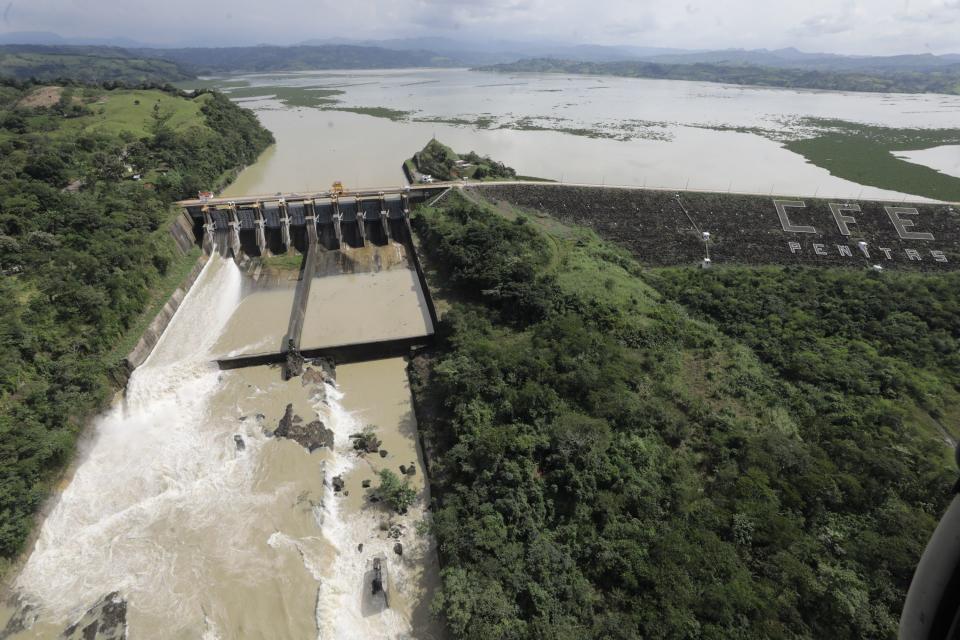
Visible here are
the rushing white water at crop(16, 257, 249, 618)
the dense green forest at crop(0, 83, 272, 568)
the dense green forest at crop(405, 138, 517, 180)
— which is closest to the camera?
the rushing white water at crop(16, 257, 249, 618)

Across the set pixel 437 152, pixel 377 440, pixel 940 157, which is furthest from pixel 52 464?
pixel 940 157

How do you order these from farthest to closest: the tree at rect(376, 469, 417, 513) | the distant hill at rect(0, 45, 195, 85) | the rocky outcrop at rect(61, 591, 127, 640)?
the distant hill at rect(0, 45, 195, 85) < the tree at rect(376, 469, 417, 513) < the rocky outcrop at rect(61, 591, 127, 640)

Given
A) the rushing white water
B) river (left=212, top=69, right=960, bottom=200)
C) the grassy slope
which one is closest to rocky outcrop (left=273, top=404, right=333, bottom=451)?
the rushing white water

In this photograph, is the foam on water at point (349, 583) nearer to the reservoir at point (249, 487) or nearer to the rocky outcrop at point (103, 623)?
the reservoir at point (249, 487)

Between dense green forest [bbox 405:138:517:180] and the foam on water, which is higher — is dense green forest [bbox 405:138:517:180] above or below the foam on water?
above

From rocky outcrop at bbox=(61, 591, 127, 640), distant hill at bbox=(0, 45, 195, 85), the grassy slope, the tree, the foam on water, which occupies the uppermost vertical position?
distant hill at bbox=(0, 45, 195, 85)

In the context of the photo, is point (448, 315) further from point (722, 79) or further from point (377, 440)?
point (722, 79)

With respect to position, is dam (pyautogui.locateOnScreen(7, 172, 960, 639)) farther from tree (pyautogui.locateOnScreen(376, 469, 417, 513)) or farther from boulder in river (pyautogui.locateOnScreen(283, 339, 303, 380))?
tree (pyautogui.locateOnScreen(376, 469, 417, 513))

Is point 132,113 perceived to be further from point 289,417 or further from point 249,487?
point 249,487

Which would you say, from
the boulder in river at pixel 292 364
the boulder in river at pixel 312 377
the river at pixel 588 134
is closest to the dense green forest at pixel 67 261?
the boulder in river at pixel 292 364
